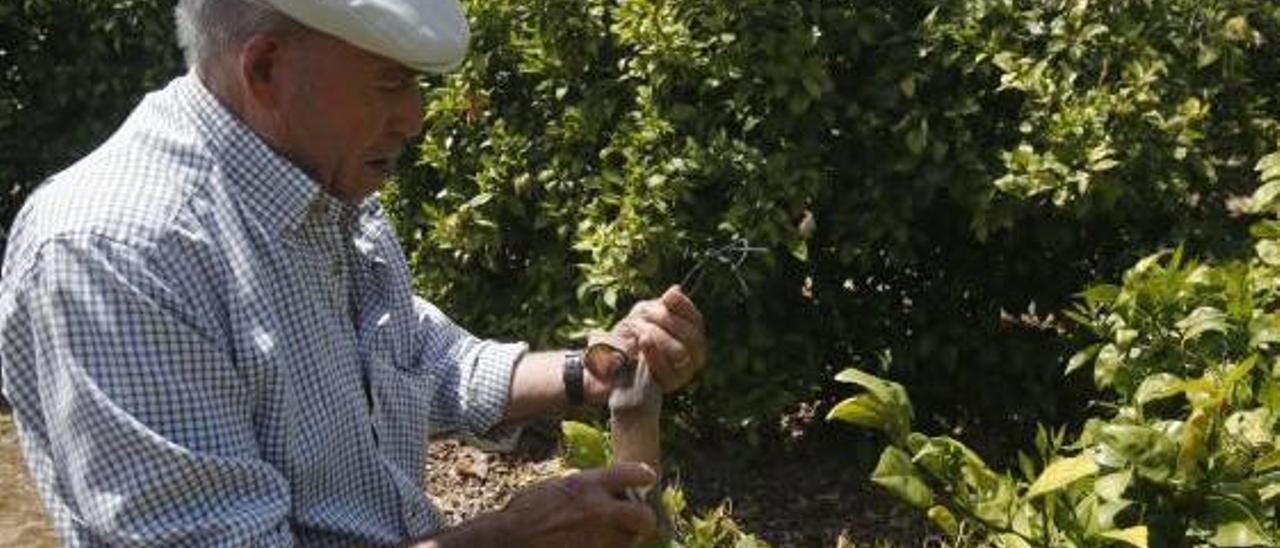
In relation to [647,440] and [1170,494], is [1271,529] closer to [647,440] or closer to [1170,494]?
[1170,494]

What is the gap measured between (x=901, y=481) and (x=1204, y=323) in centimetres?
76

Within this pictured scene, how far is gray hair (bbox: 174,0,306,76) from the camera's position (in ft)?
7.25

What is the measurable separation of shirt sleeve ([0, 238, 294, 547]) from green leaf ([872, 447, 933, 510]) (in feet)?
2.44

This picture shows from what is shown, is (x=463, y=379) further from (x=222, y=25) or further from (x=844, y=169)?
(x=844, y=169)

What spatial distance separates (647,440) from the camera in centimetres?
245

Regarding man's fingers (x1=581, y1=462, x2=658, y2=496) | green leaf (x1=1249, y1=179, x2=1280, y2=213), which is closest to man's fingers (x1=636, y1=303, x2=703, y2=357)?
man's fingers (x1=581, y1=462, x2=658, y2=496)

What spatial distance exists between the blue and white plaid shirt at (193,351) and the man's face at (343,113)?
4cm

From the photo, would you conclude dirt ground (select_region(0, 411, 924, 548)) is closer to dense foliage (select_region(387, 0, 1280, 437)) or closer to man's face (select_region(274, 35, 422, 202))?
dense foliage (select_region(387, 0, 1280, 437))

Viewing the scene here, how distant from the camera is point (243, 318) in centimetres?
220

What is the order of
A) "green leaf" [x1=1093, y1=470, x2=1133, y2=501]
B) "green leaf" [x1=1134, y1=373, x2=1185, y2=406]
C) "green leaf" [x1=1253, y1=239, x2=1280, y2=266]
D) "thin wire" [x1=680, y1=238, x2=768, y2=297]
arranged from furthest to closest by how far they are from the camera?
"thin wire" [x1=680, y1=238, x2=768, y2=297] → "green leaf" [x1=1253, y1=239, x2=1280, y2=266] → "green leaf" [x1=1134, y1=373, x2=1185, y2=406] → "green leaf" [x1=1093, y1=470, x2=1133, y2=501]

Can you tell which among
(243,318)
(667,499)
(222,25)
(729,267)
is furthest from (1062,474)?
(729,267)

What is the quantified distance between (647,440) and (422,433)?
405 mm

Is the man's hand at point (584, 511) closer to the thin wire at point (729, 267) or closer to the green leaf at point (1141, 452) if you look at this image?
the green leaf at point (1141, 452)

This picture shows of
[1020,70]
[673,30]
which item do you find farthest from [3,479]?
[1020,70]
